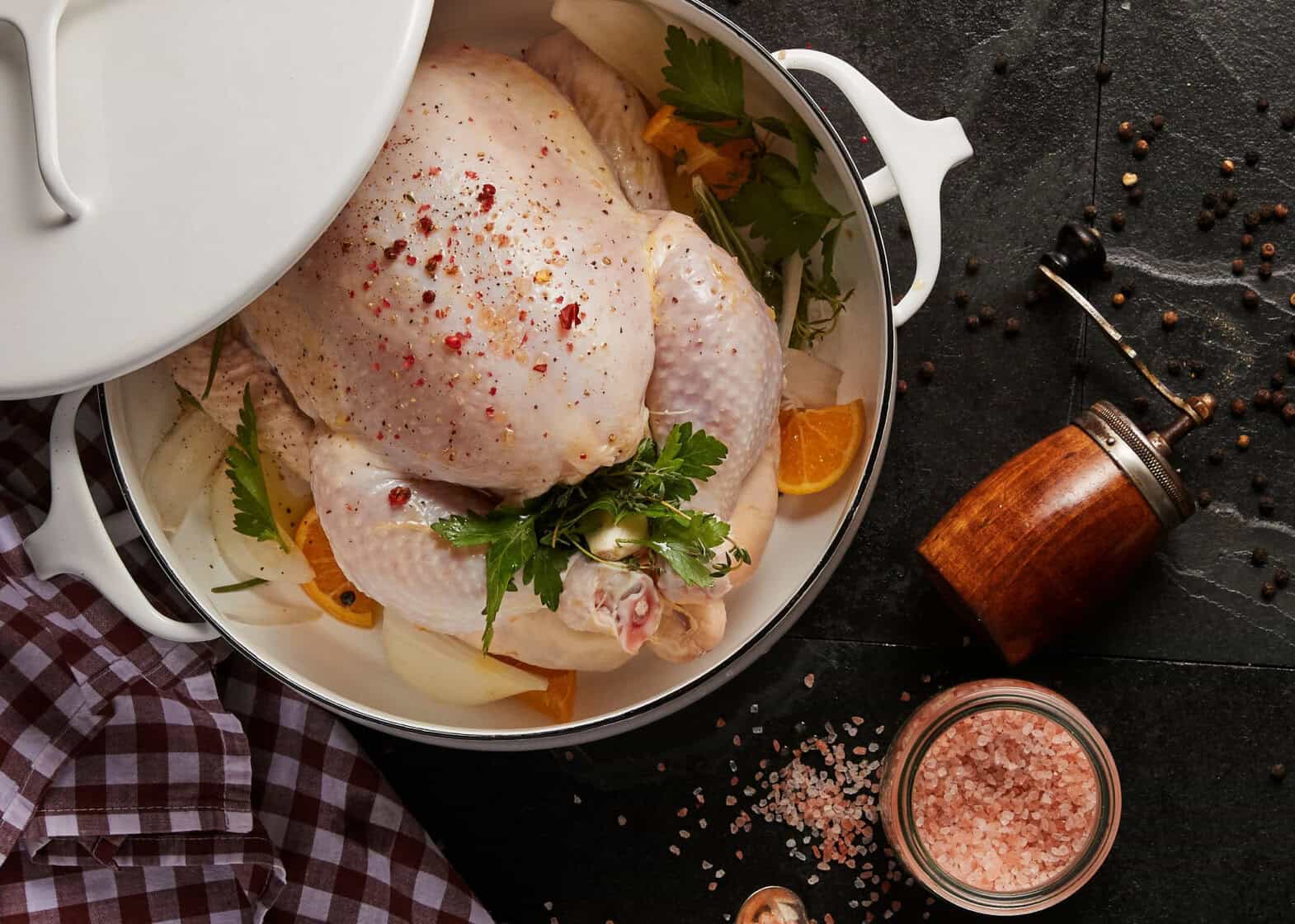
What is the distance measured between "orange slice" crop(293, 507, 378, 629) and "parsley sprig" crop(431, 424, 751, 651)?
0.99ft

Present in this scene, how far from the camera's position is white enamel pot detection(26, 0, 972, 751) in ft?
4.72

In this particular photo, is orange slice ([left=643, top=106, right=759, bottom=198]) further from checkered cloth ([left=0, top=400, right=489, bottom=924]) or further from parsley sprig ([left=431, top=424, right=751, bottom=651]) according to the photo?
checkered cloth ([left=0, top=400, right=489, bottom=924])

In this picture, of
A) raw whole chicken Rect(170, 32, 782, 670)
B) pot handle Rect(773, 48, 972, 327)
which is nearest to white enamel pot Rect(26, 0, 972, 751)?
pot handle Rect(773, 48, 972, 327)

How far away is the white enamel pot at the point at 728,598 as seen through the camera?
1.44 meters

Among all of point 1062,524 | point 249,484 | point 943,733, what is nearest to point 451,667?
point 249,484

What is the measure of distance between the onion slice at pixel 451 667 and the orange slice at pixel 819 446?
451 mm

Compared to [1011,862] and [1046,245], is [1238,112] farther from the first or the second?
[1011,862]

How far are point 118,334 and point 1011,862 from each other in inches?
53.5

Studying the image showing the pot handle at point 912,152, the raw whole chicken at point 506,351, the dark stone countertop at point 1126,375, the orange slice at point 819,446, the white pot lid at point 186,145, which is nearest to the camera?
the white pot lid at point 186,145

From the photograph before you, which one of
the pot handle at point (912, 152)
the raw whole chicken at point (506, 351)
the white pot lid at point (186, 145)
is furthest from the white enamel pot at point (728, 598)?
the white pot lid at point (186, 145)

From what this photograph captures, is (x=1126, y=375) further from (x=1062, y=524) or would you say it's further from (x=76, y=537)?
(x=76, y=537)

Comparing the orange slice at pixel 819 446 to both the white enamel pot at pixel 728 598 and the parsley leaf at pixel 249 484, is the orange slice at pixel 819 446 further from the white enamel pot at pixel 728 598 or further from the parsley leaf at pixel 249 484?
the parsley leaf at pixel 249 484

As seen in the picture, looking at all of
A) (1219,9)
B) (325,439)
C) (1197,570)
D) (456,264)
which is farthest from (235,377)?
(1219,9)

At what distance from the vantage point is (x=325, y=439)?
1.42 m
